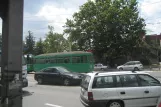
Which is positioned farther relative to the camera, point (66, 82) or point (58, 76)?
point (58, 76)

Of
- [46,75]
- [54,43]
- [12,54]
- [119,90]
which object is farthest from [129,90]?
[54,43]

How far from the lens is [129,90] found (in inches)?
382

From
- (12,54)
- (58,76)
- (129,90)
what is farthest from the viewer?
(58,76)

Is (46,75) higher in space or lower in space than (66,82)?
A: higher

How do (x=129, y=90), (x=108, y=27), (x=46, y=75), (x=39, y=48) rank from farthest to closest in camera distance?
1. (x=39, y=48)
2. (x=108, y=27)
3. (x=46, y=75)
4. (x=129, y=90)

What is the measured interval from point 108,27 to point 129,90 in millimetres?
47983

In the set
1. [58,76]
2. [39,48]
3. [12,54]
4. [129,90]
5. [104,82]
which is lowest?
[129,90]

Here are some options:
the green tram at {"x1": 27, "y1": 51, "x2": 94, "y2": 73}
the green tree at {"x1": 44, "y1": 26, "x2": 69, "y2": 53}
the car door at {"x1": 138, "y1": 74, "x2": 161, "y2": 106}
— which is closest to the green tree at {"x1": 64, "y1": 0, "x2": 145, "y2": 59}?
the green tree at {"x1": 44, "y1": 26, "x2": 69, "y2": 53}

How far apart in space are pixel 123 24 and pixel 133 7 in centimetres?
555

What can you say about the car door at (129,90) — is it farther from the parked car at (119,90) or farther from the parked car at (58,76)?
the parked car at (58,76)

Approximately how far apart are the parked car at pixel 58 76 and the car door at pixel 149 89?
9844 mm

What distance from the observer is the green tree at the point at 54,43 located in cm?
7819

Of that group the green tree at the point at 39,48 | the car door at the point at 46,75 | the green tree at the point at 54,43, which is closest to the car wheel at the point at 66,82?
the car door at the point at 46,75

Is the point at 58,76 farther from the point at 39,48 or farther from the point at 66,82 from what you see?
the point at 39,48
